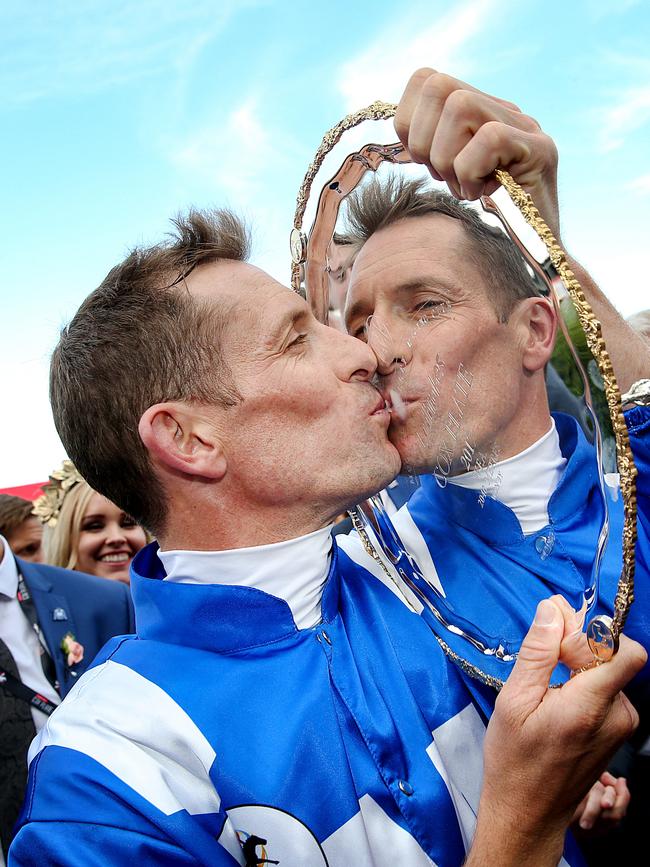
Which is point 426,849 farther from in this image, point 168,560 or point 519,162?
point 519,162

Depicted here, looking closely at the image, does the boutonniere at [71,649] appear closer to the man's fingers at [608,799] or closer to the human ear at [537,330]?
the man's fingers at [608,799]

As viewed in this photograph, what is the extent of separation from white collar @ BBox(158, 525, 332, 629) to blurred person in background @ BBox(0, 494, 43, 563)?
437cm

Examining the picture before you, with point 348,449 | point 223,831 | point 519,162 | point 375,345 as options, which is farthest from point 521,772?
point 519,162

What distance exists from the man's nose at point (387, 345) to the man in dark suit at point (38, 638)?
2.47m

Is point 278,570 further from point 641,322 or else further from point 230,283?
point 641,322

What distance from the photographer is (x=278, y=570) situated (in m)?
2.01

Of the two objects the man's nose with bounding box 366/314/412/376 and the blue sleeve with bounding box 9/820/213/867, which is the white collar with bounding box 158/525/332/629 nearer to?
the man's nose with bounding box 366/314/412/376

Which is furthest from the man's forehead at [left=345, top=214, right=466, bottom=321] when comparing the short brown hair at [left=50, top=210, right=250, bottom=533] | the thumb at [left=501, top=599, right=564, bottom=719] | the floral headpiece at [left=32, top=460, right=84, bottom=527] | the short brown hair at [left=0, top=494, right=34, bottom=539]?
the short brown hair at [left=0, top=494, right=34, bottom=539]

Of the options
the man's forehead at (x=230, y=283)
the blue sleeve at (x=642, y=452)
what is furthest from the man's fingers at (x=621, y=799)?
the man's forehead at (x=230, y=283)

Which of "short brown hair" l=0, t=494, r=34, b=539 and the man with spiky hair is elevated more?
"short brown hair" l=0, t=494, r=34, b=539

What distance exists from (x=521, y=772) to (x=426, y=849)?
1.07ft

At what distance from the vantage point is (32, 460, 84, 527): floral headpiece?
579cm

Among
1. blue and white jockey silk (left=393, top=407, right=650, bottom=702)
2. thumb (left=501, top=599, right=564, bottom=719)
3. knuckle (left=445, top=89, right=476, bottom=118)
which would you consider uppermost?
knuckle (left=445, top=89, right=476, bottom=118)

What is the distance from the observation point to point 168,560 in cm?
213
